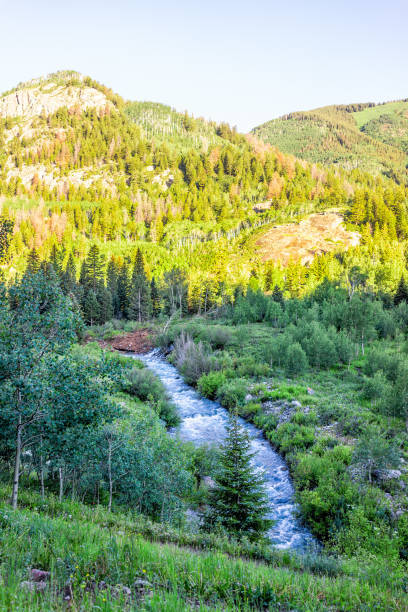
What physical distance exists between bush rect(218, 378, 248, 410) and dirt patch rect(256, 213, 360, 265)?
62.4 meters

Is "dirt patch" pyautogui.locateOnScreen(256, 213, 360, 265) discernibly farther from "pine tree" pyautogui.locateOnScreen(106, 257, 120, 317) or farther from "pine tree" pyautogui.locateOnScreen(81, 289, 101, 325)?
"pine tree" pyautogui.locateOnScreen(81, 289, 101, 325)

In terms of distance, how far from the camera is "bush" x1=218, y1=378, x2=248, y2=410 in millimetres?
27938

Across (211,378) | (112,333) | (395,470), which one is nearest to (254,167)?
(112,333)

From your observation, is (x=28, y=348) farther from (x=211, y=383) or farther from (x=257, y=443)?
(x=211, y=383)

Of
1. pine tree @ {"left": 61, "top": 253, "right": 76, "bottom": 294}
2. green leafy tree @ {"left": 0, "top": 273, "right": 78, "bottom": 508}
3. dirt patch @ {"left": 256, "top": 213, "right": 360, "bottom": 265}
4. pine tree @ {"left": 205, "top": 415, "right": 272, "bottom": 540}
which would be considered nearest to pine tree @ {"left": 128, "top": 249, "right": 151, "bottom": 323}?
pine tree @ {"left": 61, "top": 253, "right": 76, "bottom": 294}

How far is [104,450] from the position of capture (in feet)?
38.4

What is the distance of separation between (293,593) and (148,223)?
13017cm

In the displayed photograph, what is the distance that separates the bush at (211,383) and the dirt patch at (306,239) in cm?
6147

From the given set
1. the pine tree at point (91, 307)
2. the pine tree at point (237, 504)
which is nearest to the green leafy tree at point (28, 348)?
the pine tree at point (237, 504)

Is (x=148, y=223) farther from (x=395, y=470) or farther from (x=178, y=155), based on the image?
(x=395, y=470)

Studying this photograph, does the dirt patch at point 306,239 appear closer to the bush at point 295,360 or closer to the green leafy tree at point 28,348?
the bush at point 295,360

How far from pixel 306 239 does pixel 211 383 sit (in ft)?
238

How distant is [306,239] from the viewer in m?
93.4

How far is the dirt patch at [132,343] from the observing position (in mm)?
→ 51625
